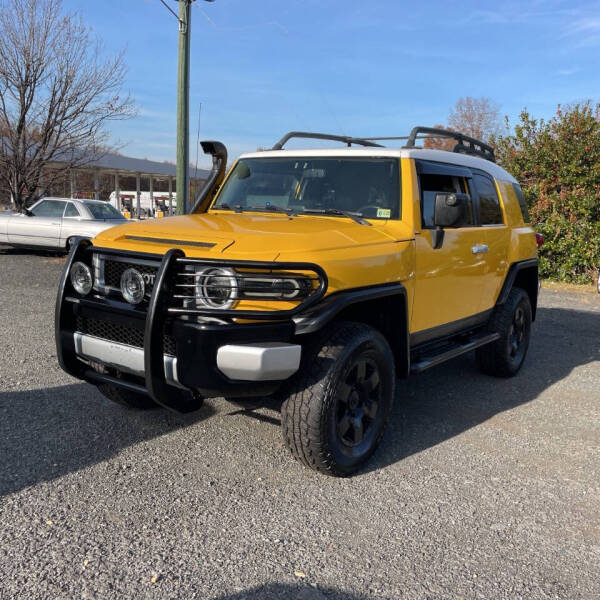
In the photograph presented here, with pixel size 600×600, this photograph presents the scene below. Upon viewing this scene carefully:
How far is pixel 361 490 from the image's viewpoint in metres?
3.43

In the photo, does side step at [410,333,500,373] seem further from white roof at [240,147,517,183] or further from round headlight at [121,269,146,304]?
round headlight at [121,269,146,304]

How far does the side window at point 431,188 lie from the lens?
4.28 metres

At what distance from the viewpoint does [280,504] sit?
3.21 m

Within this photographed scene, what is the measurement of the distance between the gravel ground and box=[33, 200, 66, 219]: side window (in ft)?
30.1

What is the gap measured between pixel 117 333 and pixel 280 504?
1343mm

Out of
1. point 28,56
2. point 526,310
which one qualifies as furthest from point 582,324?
point 28,56

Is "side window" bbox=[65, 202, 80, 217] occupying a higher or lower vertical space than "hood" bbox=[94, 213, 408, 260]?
higher

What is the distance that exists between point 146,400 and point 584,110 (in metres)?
12.2

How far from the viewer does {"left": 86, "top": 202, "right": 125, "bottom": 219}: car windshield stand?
44.2 ft

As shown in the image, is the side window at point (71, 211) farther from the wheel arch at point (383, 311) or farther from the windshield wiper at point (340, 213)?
the wheel arch at point (383, 311)

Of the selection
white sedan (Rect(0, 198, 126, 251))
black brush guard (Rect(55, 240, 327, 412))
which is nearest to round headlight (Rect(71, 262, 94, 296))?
black brush guard (Rect(55, 240, 327, 412))

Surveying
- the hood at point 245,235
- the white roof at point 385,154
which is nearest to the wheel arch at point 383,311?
the hood at point 245,235

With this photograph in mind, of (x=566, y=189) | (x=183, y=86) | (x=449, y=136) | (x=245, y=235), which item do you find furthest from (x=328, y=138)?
(x=566, y=189)

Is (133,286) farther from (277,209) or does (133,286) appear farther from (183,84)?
(183,84)
